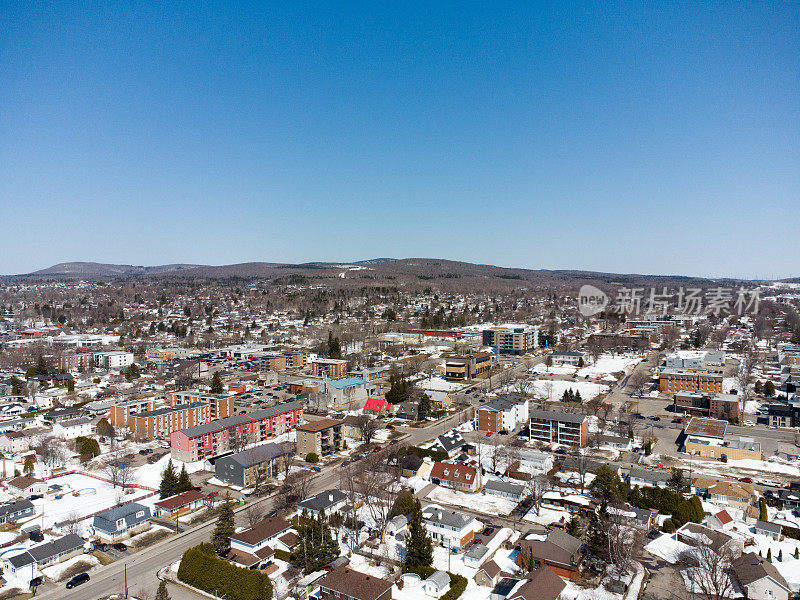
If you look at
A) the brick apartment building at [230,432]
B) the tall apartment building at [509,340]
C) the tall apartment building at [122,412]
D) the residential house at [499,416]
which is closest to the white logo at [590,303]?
the tall apartment building at [509,340]

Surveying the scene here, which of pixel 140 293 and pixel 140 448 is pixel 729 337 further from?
pixel 140 293

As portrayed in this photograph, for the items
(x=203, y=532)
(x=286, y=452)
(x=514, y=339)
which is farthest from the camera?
(x=514, y=339)

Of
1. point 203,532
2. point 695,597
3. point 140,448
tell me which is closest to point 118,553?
point 203,532

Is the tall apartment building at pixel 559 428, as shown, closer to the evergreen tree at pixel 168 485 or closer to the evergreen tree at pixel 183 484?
the evergreen tree at pixel 183 484

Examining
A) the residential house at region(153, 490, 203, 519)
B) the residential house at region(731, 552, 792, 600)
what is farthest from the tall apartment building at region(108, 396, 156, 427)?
the residential house at region(731, 552, 792, 600)

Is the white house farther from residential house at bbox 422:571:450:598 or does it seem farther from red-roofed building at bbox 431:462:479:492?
residential house at bbox 422:571:450:598

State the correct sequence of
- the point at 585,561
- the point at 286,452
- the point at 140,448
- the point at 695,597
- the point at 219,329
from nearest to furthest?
the point at 695,597, the point at 585,561, the point at 286,452, the point at 140,448, the point at 219,329

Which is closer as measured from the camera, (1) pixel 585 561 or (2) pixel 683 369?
(1) pixel 585 561
